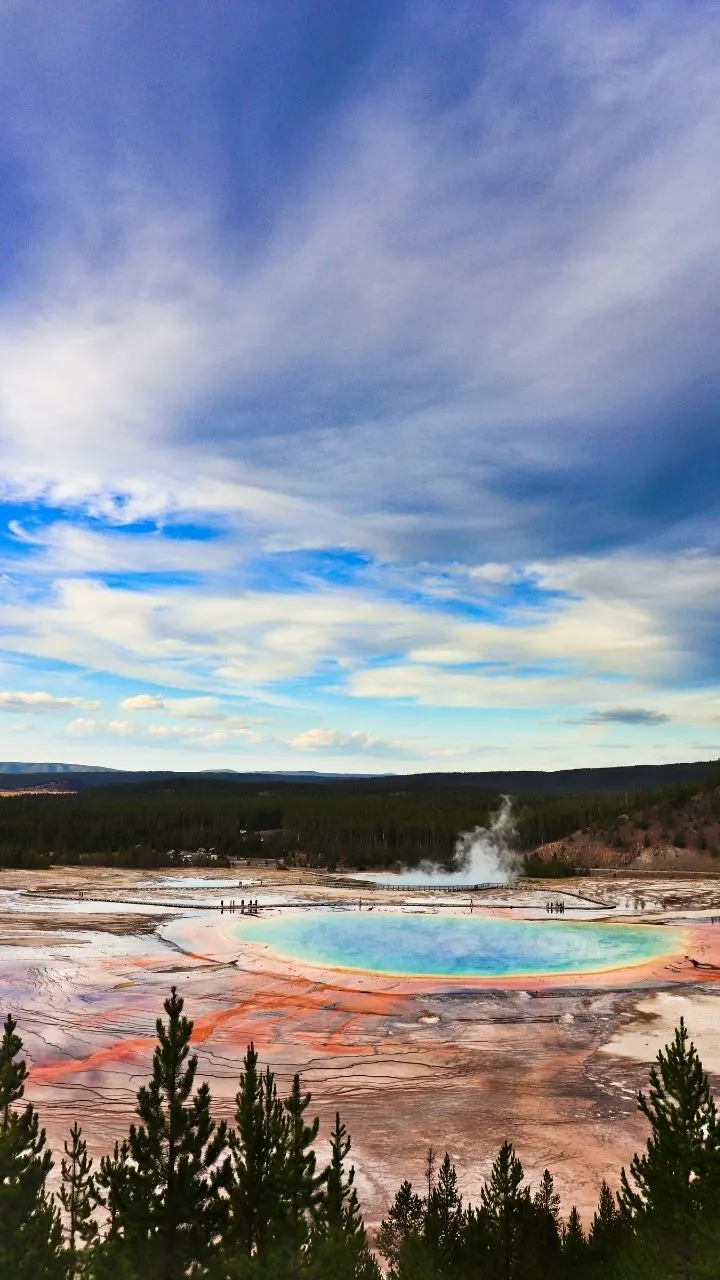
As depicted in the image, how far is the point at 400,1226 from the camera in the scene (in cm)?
1198

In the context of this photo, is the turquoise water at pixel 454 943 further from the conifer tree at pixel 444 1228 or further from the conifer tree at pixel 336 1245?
the conifer tree at pixel 336 1245

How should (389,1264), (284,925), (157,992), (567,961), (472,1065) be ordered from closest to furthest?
1. (389,1264)
2. (472,1065)
3. (157,992)
4. (567,961)
5. (284,925)

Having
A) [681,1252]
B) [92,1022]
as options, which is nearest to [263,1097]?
[681,1252]

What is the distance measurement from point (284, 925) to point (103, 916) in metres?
11.8

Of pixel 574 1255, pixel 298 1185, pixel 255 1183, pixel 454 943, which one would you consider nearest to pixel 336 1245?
pixel 298 1185

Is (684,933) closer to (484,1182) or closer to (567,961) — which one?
(567,961)

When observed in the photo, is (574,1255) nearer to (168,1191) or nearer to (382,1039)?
(168,1191)

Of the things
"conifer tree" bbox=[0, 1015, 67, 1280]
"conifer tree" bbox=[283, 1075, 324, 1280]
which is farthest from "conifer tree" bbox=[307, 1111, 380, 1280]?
"conifer tree" bbox=[0, 1015, 67, 1280]

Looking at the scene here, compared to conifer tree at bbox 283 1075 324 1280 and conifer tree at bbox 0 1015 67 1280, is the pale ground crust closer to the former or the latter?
conifer tree at bbox 283 1075 324 1280

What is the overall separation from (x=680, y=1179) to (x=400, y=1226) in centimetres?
466

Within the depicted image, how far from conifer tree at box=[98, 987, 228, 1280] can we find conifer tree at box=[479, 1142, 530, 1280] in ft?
12.6

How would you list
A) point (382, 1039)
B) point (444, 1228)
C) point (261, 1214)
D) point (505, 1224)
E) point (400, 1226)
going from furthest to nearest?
point (382, 1039) < point (400, 1226) < point (444, 1228) < point (505, 1224) < point (261, 1214)

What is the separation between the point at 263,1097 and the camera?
10.5 meters

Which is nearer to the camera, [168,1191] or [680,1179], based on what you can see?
[168,1191]
